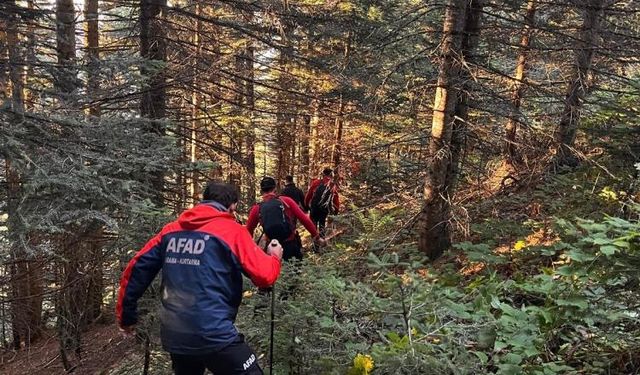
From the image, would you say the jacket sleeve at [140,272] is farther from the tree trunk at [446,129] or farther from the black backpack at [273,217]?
the tree trunk at [446,129]

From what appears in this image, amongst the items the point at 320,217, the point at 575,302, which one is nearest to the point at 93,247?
the point at 320,217

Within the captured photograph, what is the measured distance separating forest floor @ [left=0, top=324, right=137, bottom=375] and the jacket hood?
507 cm

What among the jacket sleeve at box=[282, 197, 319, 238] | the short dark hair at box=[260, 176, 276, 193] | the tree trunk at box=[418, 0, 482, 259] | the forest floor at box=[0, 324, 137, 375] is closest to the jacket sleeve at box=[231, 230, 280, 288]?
the jacket sleeve at box=[282, 197, 319, 238]

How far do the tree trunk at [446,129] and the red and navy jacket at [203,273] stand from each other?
4.47 m

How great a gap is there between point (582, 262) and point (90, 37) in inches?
468

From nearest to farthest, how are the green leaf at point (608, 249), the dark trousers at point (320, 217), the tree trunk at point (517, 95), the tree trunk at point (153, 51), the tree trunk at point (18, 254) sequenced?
1. the green leaf at point (608, 249)
2. the tree trunk at point (18, 254)
3. the tree trunk at point (517, 95)
4. the tree trunk at point (153, 51)
5. the dark trousers at point (320, 217)

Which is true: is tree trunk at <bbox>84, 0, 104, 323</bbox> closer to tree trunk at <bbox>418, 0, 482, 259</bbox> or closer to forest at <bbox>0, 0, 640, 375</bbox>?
forest at <bbox>0, 0, 640, 375</bbox>

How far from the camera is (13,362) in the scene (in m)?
11.0

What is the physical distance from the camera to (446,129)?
7625mm

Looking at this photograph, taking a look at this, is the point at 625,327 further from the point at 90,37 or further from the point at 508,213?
the point at 90,37

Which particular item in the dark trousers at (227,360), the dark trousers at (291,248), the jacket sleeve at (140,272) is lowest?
the dark trousers at (291,248)

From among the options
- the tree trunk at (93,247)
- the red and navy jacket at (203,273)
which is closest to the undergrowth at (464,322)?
the red and navy jacket at (203,273)

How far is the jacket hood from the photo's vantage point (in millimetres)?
3475

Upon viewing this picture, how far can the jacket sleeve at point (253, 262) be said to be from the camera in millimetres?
3449
